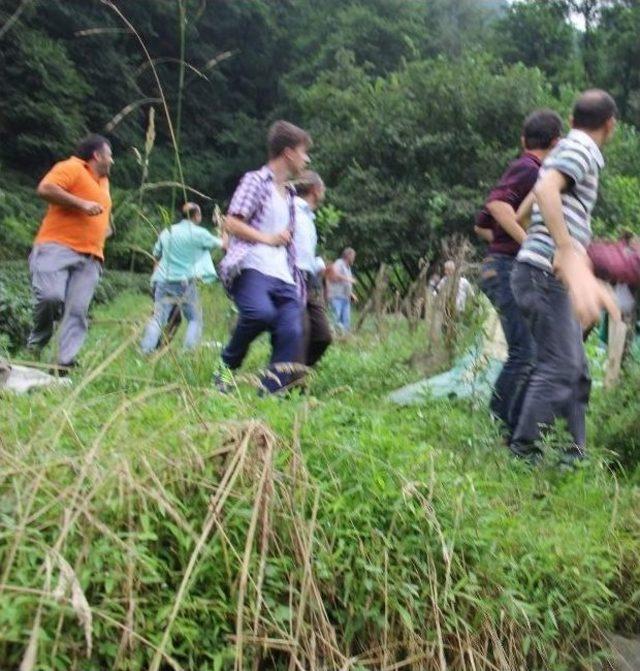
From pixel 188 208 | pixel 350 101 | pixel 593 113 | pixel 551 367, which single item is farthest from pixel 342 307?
pixel 350 101

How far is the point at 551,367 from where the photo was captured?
13.9 ft

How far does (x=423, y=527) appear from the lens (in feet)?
8.65

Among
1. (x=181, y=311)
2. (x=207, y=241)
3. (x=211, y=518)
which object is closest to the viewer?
(x=211, y=518)

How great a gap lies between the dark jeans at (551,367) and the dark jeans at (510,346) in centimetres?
38

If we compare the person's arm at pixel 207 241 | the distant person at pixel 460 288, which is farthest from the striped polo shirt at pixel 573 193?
the person's arm at pixel 207 241

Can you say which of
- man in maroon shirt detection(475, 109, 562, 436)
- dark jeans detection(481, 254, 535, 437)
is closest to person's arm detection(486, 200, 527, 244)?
man in maroon shirt detection(475, 109, 562, 436)

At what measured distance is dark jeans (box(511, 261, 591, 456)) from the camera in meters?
4.18

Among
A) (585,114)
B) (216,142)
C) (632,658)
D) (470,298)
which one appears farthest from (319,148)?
(632,658)

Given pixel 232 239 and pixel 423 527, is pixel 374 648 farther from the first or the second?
pixel 232 239

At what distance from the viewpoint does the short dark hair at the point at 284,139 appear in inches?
206

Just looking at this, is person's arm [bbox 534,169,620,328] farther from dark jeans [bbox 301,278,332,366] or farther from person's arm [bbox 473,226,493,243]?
dark jeans [bbox 301,278,332,366]

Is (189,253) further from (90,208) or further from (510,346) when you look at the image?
(510,346)

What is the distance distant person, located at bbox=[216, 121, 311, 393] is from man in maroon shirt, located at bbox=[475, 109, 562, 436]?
1001 mm

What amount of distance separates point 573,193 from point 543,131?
2.92ft
